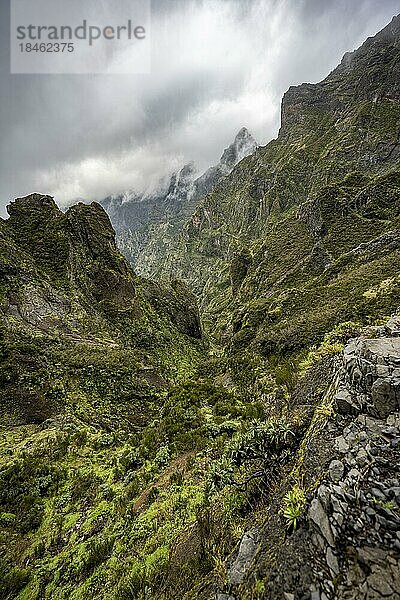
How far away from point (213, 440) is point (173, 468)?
1723 mm

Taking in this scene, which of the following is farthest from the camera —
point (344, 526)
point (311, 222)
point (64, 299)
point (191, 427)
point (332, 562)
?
point (311, 222)

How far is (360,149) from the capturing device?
231ft

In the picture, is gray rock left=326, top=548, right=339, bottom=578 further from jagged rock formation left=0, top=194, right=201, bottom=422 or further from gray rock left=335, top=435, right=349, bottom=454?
jagged rock formation left=0, top=194, right=201, bottom=422

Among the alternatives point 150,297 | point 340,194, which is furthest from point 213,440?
point 340,194

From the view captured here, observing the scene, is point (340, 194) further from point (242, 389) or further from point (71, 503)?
point (71, 503)

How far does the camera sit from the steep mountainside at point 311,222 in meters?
25.8

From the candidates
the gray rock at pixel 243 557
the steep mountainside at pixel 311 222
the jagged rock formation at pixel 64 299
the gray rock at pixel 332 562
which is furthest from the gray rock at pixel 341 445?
the jagged rock formation at pixel 64 299

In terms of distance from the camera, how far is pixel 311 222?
49344 millimetres

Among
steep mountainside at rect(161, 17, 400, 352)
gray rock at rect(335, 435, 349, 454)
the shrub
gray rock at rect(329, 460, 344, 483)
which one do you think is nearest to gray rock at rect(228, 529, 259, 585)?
the shrub

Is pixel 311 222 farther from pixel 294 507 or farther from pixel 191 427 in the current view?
pixel 294 507

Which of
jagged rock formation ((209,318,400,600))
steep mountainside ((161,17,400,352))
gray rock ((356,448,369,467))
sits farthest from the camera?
steep mountainside ((161,17,400,352))

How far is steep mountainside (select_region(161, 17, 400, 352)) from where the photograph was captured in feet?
84.6

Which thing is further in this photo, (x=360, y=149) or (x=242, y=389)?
(x=360, y=149)

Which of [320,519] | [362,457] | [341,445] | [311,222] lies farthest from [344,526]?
[311,222]
